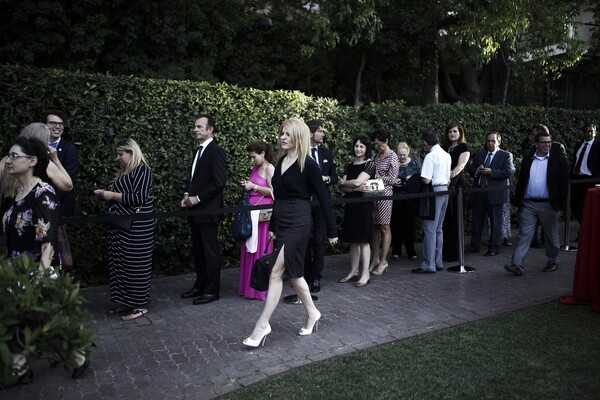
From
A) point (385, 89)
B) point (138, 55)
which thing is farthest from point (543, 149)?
point (385, 89)

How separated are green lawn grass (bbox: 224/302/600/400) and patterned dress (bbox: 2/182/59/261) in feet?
6.21

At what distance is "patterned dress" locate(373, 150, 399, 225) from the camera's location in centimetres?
830

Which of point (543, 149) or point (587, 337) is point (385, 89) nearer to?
point (543, 149)

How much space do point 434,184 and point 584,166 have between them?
4237 mm

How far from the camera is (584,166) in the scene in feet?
36.5

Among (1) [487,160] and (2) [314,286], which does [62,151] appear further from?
(1) [487,160]

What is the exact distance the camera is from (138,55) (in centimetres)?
1506

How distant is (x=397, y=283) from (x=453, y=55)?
12618mm

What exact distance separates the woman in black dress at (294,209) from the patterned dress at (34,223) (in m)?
1.93

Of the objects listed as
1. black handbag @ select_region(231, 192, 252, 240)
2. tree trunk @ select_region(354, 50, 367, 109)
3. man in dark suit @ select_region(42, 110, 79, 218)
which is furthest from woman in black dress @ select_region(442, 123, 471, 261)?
tree trunk @ select_region(354, 50, 367, 109)

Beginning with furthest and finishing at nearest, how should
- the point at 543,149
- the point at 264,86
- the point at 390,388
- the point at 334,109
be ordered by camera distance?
→ the point at 264,86 → the point at 334,109 → the point at 543,149 → the point at 390,388

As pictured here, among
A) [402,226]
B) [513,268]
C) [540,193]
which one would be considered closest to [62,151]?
[402,226]

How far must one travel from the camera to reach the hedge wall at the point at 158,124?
7.20 meters

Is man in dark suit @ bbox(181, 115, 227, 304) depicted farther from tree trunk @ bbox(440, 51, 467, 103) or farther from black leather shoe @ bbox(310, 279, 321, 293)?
tree trunk @ bbox(440, 51, 467, 103)
